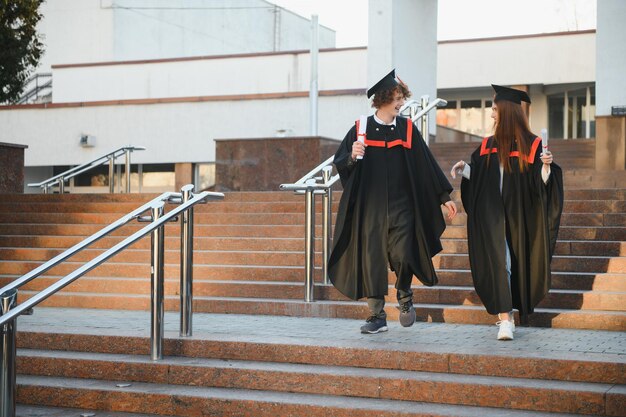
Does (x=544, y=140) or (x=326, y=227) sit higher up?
(x=544, y=140)

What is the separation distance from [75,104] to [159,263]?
21.2 m

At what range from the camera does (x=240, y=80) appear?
2947 centimetres

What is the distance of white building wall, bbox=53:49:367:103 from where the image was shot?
94.9 feet

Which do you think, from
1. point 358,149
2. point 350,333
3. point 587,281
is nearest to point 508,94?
point 358,149

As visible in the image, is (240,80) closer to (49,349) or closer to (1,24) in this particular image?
(1,24)

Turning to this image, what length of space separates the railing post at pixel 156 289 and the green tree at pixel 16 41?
8400 mm

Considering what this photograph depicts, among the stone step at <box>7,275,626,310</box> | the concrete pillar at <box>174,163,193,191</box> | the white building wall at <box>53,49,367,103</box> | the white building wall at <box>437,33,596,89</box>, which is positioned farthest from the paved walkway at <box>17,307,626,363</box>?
the white building wall at <box>437,33,596,89</box>

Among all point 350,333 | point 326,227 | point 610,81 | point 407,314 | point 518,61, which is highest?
point 518,61

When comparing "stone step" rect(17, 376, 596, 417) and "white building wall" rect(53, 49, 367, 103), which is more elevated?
"white building wall" rect(53, 49, 367, 103)

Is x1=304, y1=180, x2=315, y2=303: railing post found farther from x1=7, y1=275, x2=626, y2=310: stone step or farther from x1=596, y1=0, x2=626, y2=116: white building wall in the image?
x1=596, y1=0, x2=626, y2=116: white building wall

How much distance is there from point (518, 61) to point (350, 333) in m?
22.5

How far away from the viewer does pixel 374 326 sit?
7.34m

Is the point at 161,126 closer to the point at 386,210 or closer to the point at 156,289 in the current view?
the point at 386,210

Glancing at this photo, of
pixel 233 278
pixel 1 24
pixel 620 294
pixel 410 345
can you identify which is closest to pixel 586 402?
pixel 410 345
